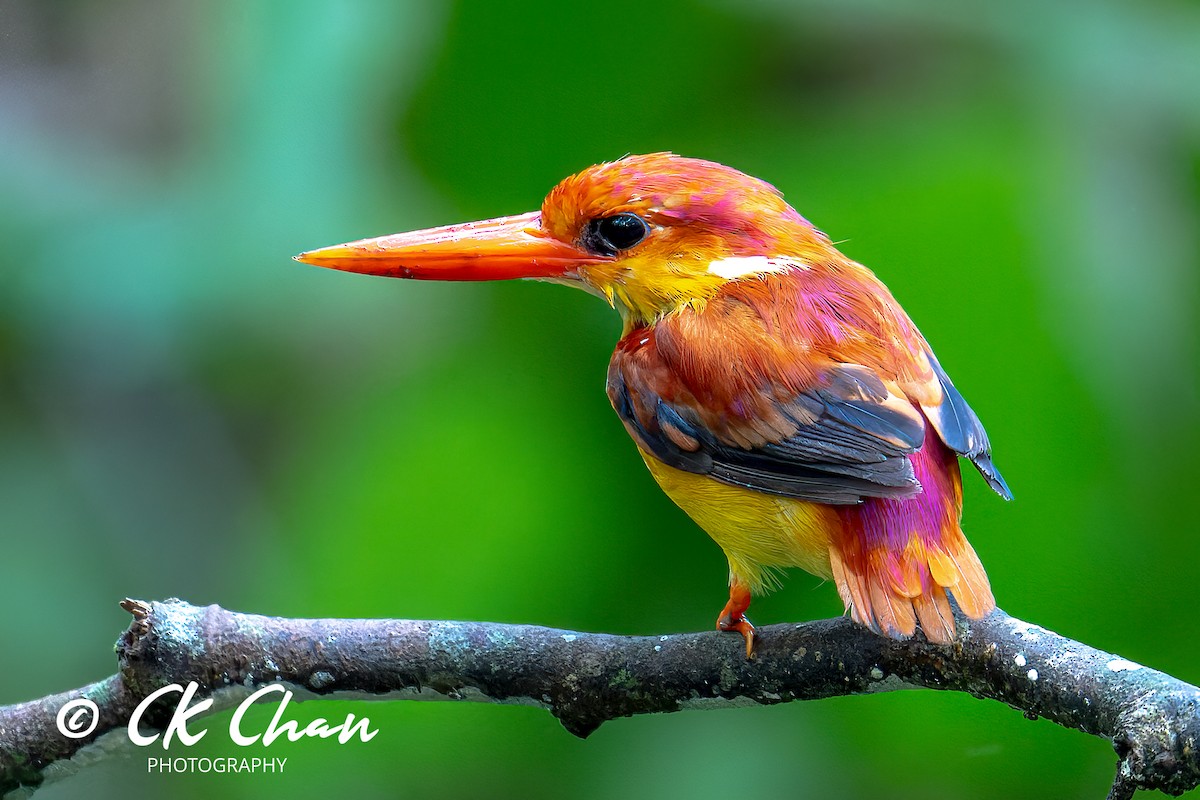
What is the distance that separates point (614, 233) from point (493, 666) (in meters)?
0.50

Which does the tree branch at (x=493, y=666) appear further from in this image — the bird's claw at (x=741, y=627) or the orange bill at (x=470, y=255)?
the orange bill at (x=470, y=255)

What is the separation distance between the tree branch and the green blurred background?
25 cm

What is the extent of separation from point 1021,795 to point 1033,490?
397 millimetres

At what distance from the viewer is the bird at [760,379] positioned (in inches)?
48.9

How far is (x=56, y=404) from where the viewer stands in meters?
1.98

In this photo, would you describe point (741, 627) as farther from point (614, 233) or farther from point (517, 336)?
point (517, 336)

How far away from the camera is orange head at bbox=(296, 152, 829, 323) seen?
1438mm

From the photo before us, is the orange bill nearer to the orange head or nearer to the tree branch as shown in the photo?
the orange head

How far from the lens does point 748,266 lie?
1443 mm

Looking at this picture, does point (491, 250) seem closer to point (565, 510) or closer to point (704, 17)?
point (565, 510)

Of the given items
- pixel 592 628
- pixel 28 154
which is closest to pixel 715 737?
pixel 592 628
